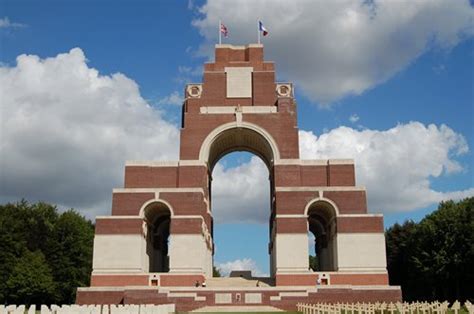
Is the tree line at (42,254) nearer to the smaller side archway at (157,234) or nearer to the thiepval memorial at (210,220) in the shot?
the smaller side archway at (157,234)

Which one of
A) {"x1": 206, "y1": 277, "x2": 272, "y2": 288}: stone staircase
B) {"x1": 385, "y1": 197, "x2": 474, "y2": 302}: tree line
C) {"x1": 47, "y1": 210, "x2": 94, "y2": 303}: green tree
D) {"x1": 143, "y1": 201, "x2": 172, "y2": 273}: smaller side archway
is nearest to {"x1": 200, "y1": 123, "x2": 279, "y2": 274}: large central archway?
{"x1": 206, "y1": 277, "x2": 272, "y2": 288}: stone staircase

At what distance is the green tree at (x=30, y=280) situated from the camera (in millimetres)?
53219

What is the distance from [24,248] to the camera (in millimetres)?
56469

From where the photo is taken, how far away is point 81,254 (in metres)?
60.1

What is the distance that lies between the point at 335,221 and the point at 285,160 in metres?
6.49

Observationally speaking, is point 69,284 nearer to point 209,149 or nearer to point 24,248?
point 24,248

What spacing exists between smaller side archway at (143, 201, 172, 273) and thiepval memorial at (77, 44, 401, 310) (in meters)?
0.18

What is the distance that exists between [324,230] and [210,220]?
33.5ft

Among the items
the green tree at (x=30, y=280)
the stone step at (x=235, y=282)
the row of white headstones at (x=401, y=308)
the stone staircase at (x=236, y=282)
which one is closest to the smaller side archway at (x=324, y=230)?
the stone staircase at (x=236, y=282)

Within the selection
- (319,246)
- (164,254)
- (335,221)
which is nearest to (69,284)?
(164,254)

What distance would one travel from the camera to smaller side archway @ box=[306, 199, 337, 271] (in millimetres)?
44219

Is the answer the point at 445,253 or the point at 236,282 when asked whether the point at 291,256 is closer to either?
the point at 236,282

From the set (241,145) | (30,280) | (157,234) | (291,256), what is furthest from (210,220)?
(30,280)

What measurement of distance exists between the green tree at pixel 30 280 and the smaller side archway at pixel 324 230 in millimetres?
26005
